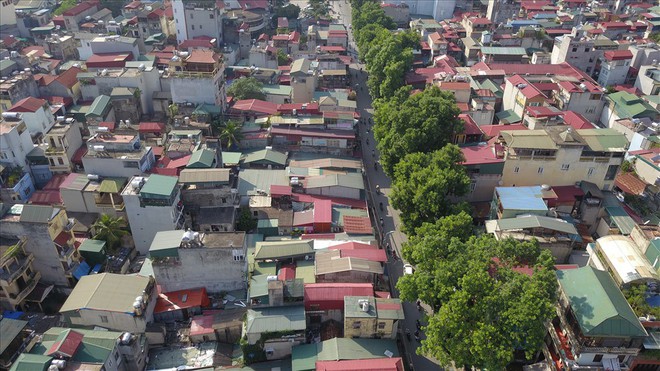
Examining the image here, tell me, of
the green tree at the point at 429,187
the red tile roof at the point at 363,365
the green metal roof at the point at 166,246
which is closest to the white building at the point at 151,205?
the green metal roof at the point at 166,246

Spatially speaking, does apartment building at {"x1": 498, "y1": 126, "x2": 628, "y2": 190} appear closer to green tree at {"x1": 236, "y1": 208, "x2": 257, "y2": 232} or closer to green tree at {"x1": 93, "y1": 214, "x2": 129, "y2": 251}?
green tree at {"x1": 236, "y1": 208, "x2": 257, "y2": 232}

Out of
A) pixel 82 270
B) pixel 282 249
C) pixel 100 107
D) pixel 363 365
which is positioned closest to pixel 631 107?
pixel 282 249

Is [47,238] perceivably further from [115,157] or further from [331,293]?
[331,293]

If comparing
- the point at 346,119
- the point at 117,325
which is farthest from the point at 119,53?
the point at 117,325

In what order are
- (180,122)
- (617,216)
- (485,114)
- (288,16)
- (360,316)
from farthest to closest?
(288,16) → (485,114) → (180,122) → (617,216) → (360,316)

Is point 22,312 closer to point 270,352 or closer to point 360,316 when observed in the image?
point 270,352

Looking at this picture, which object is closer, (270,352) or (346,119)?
(270,352)

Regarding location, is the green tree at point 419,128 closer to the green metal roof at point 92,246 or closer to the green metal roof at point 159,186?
the green metal roof at point 159,186
